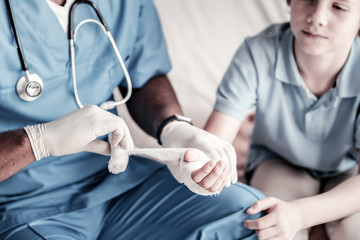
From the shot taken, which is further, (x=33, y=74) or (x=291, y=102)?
(x=291, y=102)

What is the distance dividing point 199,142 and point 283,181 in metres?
0.40

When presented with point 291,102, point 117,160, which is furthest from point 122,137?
point 291,102

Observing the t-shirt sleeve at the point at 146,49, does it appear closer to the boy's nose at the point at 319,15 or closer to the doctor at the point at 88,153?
the doctor at the point at 88,153

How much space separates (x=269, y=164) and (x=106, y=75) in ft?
1.91

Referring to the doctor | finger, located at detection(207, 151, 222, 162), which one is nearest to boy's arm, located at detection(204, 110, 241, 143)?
the doctor

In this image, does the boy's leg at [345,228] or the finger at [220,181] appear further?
the boy's leg at [345,228]

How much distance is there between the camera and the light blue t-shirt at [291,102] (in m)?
1.24

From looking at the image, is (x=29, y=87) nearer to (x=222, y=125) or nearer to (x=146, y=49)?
(x=146, y=49)

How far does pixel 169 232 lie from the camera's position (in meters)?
1.07

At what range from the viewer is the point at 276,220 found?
42.1 inches

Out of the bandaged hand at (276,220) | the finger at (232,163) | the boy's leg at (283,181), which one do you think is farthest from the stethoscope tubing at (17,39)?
the boy's leg at (283,181)

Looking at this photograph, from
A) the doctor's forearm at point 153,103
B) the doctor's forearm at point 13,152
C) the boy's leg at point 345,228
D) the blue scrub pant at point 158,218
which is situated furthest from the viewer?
the doctor's forearm at point 153,103

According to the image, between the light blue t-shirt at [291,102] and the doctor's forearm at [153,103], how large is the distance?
137mm

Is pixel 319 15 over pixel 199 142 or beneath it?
over
